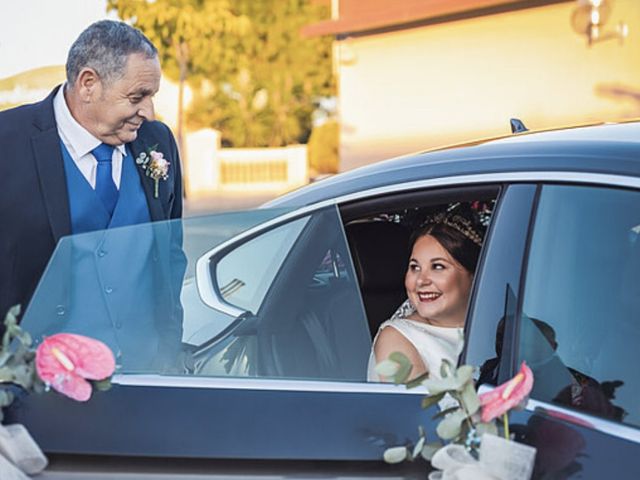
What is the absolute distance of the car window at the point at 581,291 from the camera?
212cm

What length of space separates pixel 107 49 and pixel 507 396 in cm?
131

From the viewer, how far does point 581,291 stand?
7.09 ft

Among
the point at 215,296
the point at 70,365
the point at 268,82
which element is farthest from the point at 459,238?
the point at 268,82

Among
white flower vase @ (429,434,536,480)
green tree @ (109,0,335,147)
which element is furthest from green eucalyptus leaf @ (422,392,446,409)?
green tree @ (109,0,335,147)

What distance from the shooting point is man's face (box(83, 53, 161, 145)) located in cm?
266

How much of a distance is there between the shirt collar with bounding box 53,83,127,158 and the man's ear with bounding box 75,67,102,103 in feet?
0.24

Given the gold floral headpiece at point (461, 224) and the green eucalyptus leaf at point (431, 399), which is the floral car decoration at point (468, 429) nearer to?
the green eucalyptus leaf at point (431, 399)

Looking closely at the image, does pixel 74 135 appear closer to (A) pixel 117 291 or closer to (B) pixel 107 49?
(B) pixel 107 49

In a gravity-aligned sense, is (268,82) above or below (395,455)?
below

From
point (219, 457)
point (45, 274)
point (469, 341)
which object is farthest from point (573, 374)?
point (45, 274)

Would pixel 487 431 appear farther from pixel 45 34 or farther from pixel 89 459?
pixel 45 34

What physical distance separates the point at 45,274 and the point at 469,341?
903 mm

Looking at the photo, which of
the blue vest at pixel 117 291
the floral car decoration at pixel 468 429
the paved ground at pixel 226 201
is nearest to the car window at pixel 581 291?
the floral car decoration at pixel 468 429

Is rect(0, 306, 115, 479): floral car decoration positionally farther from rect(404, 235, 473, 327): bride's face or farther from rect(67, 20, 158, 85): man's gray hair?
rect(404, 235, 473, 327): bride's face
